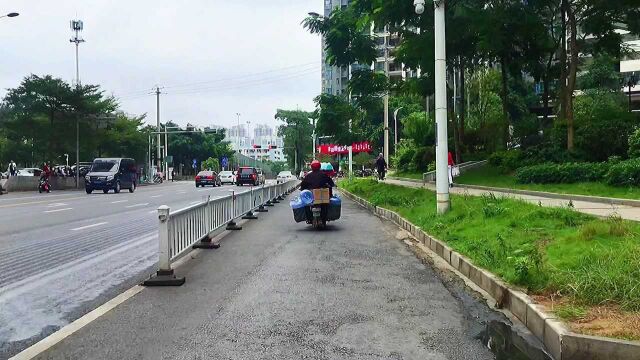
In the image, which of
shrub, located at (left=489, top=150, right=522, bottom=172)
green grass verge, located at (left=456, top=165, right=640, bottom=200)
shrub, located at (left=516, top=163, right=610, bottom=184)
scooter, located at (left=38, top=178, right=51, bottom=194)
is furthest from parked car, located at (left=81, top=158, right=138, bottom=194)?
shrub, located at (left=516, top=163, right=610, bottom=184)

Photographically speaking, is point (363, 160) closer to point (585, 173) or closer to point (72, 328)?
point (585, 173)

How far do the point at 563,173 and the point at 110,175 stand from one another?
25.6 metres

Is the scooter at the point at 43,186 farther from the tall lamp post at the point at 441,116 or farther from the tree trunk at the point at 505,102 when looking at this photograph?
the tall lamp post at the point at 441,116

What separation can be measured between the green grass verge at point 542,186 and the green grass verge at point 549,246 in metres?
4.13

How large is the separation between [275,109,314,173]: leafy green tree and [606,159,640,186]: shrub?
91.1m

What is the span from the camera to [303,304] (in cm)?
607

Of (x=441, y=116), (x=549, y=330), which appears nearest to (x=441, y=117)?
(x=441, y=116)

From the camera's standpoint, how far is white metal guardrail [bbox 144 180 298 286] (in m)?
7.29

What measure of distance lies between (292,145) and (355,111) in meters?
81.6

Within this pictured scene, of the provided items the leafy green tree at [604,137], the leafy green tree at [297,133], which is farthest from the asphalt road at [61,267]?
the leafy green tree at [297,133]

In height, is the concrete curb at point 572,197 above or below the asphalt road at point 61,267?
above

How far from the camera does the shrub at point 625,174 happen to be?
16.1 meters

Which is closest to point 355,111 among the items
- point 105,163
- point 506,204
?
point 506,204

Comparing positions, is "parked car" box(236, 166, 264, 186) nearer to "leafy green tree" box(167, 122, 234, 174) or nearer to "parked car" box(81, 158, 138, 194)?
"parked car" box(81, 158, 138, 194)
